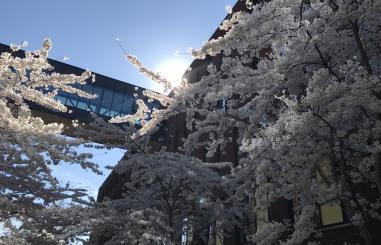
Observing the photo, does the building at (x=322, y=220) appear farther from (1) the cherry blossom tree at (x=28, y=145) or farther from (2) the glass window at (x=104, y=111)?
(2) the glass window at (x=104, y=111)

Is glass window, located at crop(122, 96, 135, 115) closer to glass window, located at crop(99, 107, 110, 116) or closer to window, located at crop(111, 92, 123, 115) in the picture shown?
window, located at crop(111, 92, 123, 115)

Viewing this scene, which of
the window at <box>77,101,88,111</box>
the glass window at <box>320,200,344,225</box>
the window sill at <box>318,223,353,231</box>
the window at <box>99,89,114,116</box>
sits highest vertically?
the window at <box>99,89,114,116</box>

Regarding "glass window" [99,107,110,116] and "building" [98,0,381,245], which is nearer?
"building" [98,0,381,245]

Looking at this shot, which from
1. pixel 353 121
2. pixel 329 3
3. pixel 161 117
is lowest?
pixel 353 121

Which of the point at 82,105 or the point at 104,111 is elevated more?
the point at 104,111

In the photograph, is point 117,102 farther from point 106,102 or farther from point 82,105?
point 82,105

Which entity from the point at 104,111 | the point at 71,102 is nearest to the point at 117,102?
the point at 104,111

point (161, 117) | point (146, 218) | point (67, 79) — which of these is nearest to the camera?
point (67, 79)

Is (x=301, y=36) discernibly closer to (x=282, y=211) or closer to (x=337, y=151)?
(x=337, y=151)

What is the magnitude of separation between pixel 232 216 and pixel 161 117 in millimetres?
4309

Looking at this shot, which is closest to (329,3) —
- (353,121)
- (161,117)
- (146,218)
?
(353,121)

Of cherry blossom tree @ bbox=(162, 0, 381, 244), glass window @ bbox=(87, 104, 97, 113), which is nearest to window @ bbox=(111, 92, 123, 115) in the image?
glass window @ bbox=(87, 104, 97, 113)

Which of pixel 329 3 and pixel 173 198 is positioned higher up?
pixel 329 3

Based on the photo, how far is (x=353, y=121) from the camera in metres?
7.79
